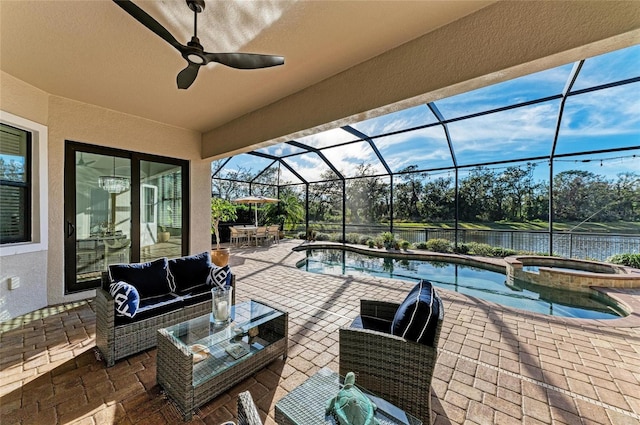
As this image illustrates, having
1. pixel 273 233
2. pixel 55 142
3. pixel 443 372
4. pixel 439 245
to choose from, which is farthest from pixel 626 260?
pixel 55 142

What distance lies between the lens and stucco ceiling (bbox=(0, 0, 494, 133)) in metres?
2.09

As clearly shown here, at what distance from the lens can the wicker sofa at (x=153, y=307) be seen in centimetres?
235

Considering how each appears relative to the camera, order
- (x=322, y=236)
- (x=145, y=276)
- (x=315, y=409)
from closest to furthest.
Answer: (x=315, y=409)
(x=145, y=276)
(x=322, y=236)

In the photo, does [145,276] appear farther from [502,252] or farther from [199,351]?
[502,252]

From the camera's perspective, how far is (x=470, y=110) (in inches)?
198

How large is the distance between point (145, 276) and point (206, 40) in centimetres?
264

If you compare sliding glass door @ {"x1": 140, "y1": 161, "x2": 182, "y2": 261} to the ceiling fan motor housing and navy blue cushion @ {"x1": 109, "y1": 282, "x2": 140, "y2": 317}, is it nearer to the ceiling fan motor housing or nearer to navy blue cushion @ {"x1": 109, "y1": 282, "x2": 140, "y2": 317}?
navy blue cushion @ {"x1": 109, "y1": 282, "x2": 140, "y2": 317}

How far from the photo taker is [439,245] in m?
8.42

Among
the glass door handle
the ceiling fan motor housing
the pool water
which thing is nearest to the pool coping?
the pool water

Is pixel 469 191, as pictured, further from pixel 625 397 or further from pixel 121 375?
pixel 121 375

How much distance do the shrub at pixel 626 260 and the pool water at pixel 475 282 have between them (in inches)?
90.4

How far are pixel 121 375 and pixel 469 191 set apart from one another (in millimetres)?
9320

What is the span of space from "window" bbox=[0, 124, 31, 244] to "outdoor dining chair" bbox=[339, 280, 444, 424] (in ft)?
15.2

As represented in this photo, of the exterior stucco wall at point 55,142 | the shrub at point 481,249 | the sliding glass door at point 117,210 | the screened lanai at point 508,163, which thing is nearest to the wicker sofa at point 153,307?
the exterior stucco wall at point 55,142
